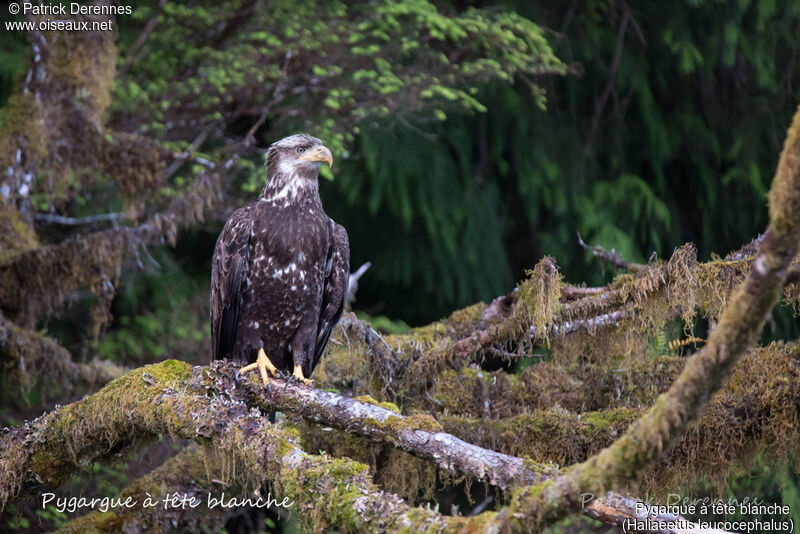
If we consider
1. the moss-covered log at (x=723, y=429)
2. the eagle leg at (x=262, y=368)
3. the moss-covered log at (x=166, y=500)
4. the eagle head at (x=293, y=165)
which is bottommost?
the moss-covered log at (x=166, y=500)

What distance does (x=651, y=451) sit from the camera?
2.07 metres

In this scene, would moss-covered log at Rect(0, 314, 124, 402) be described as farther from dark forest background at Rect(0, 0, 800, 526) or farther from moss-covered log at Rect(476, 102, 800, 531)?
moss-covered log at Rect(476, 102, 800, 531)

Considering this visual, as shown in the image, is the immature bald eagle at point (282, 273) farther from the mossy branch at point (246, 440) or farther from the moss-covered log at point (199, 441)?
the moss-covered log at point (199, 441)

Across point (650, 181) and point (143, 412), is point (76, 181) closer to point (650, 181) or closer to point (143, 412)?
point (143, 412)

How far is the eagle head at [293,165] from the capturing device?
4.92 meters

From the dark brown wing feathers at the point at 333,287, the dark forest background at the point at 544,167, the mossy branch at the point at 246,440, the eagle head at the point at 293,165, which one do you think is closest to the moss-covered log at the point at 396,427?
the mossy branch at the point at 246,440

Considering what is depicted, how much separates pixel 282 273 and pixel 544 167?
12.5 feet

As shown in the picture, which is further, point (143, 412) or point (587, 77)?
point (587, 77)

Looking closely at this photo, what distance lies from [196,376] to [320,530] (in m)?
1.20

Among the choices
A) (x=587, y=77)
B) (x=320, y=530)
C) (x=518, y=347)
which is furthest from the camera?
(x=587, y=77)

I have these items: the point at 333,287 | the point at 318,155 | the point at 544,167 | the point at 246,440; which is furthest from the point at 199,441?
the point at 544,167

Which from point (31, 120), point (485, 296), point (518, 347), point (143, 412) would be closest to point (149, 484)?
point (143, 412)

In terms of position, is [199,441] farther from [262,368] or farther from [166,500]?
[166,500]

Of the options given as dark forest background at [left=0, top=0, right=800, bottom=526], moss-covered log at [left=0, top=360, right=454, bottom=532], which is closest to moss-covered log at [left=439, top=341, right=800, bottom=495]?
moss-covered log at [left=0, top=360, right=454, bottom=532]
